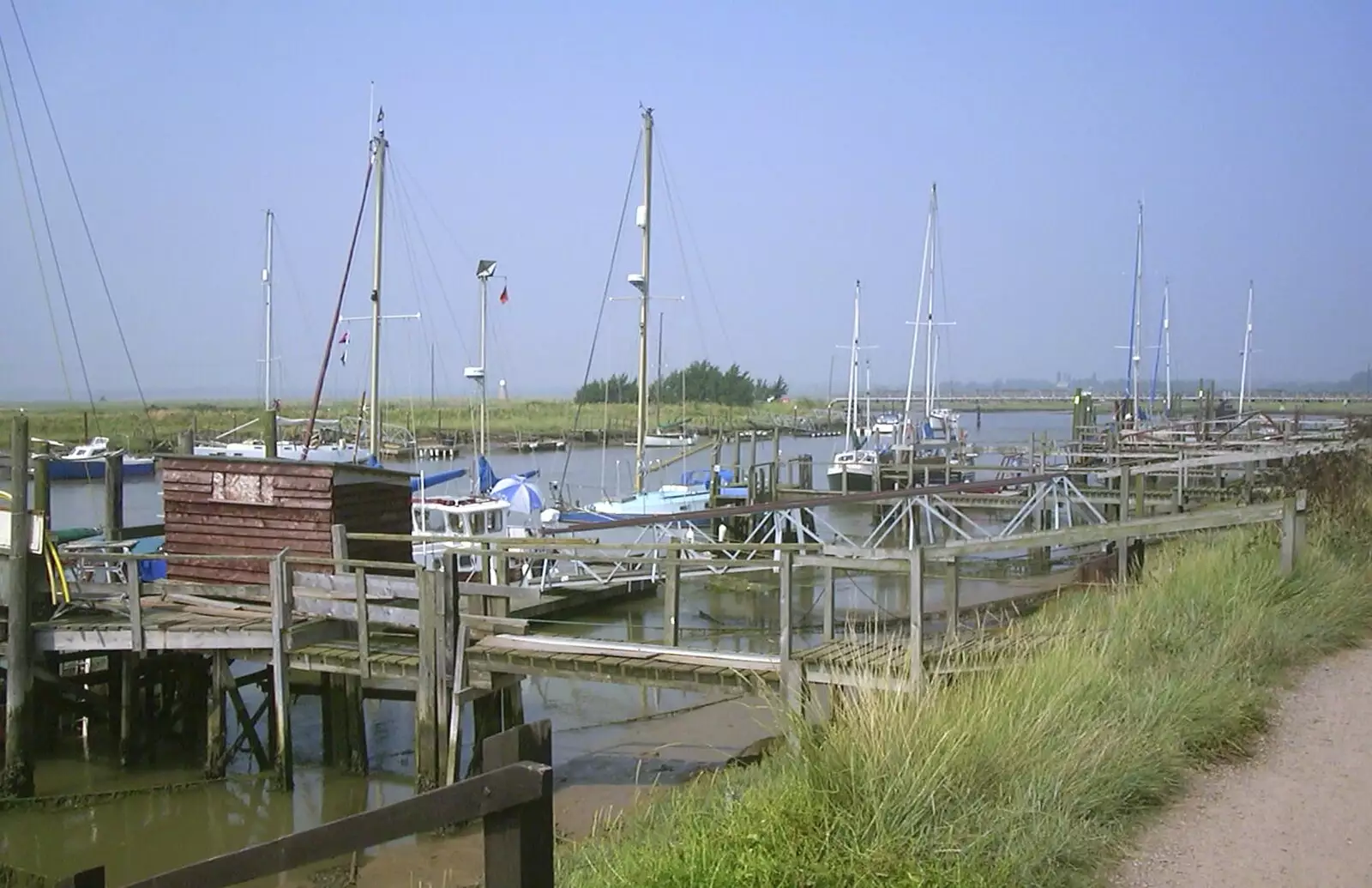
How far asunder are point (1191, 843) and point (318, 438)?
174 ft

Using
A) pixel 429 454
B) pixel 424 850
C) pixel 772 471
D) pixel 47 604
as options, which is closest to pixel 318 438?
pixel 429 454

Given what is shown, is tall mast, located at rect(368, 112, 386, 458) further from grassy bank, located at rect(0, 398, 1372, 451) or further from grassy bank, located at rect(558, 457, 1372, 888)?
grassy bank, located at rect(0, 398, 1372, 451)

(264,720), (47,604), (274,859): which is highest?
(274,859)

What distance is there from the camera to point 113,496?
57.2ft

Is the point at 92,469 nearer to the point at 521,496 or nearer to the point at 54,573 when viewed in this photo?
the point at 521,496

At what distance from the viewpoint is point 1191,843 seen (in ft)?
20.0

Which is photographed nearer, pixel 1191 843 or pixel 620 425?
pixel 1191 843

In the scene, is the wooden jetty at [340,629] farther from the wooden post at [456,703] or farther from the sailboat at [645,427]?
the sailboat at [645,427]

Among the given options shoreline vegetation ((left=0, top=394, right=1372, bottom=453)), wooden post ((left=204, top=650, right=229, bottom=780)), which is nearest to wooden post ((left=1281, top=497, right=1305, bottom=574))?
wooden post ((left=204, top=650, right=229, bottom=780))

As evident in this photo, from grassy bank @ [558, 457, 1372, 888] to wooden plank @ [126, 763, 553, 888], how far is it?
194 cm

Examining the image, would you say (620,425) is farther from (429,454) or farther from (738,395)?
(738,395)

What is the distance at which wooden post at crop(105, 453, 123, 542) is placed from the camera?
671 inches

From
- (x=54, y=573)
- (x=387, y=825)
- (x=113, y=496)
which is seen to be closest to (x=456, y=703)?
(x=54, y=573)

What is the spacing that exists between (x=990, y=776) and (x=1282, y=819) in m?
1.71
